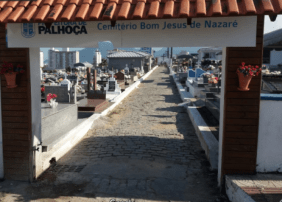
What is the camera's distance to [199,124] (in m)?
9.02

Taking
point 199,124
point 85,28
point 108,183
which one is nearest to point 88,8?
point 85,28

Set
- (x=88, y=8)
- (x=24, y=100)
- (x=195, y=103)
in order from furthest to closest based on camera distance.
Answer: (x=195, y=103) < (x=24, y=100) < (x=88, y=8)

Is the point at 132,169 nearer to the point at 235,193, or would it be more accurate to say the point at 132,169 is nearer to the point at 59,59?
the point at 235,193

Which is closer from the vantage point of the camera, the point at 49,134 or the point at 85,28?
the point at 85,28

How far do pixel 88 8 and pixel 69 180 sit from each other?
10.9ft

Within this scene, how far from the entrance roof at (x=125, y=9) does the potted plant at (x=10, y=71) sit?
0.88 m

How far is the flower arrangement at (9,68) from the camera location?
189 inches

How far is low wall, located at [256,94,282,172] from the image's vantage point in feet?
15.2

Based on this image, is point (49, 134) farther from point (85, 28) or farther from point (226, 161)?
point (226, 161)

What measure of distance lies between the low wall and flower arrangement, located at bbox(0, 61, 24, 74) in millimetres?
4320

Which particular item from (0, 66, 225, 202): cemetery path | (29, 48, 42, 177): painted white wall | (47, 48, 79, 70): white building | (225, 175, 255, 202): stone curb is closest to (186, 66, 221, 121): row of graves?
(0, 66, 225, 202): cemetery path

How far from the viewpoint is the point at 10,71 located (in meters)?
4.84

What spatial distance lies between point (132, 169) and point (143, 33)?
3.00m

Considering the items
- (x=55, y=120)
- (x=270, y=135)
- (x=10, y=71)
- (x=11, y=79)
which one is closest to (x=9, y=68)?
(x=10, y=71)
